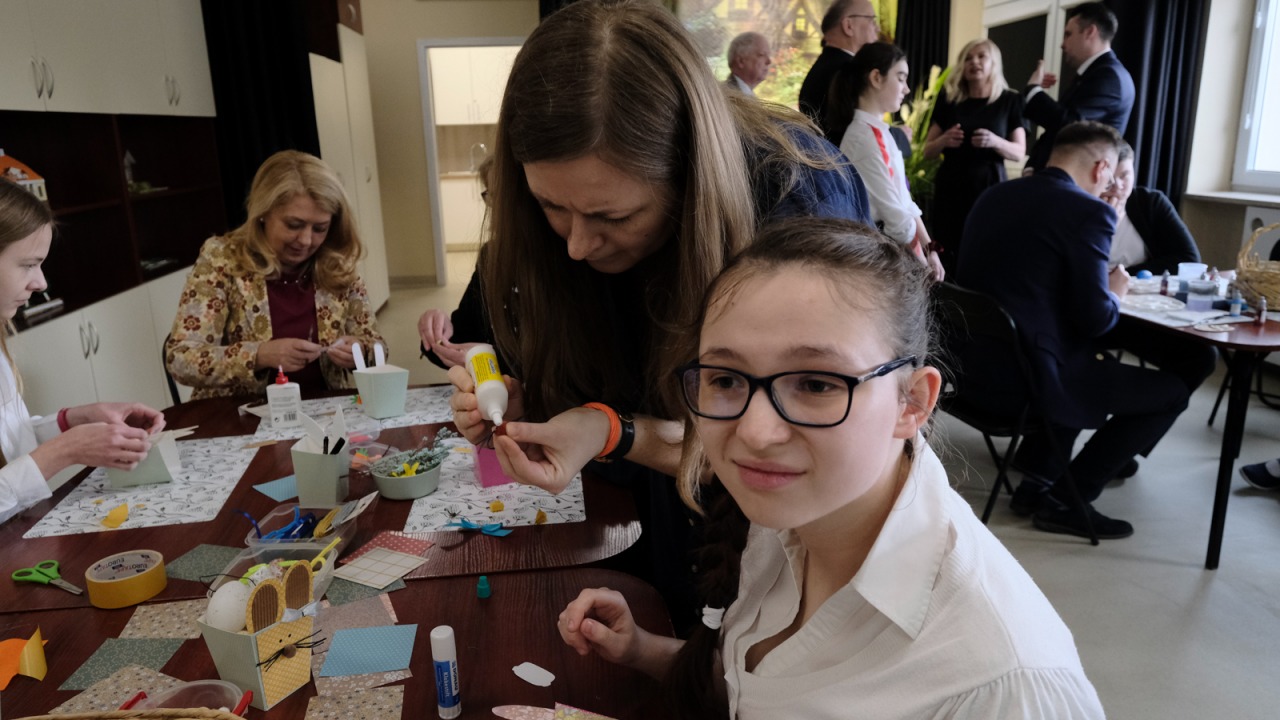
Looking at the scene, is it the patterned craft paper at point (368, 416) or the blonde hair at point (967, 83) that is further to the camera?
the blonde hair at point (967, 83)

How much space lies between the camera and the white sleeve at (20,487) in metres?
1.49

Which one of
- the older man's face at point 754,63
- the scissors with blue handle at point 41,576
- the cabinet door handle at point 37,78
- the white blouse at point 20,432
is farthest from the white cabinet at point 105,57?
the older man's face at point 754,63

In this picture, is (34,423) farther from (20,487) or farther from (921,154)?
(921,154)

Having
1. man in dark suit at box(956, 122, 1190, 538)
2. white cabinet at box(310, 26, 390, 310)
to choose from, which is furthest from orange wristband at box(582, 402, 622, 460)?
white cabinet at box(310, 26, 390, 310)

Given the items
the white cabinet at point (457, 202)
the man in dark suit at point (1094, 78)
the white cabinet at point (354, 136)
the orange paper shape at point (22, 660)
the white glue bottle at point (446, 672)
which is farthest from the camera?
the white cabinet at point (457, 202)

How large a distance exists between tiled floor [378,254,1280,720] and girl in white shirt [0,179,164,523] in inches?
34.1

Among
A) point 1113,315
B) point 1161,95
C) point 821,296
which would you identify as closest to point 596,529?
point 821,296

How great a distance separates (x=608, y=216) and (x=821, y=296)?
393 millimetres

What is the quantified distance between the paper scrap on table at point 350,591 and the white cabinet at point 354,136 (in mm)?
4343

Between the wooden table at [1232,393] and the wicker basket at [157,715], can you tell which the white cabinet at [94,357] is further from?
the wooden table at [1232,393]

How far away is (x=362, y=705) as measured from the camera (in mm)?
1000

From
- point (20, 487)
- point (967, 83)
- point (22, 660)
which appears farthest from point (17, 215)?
point (967, 83)

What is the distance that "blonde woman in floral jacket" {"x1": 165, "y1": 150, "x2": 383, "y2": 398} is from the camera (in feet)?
7.72

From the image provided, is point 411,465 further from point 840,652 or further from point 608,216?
point 840,652
